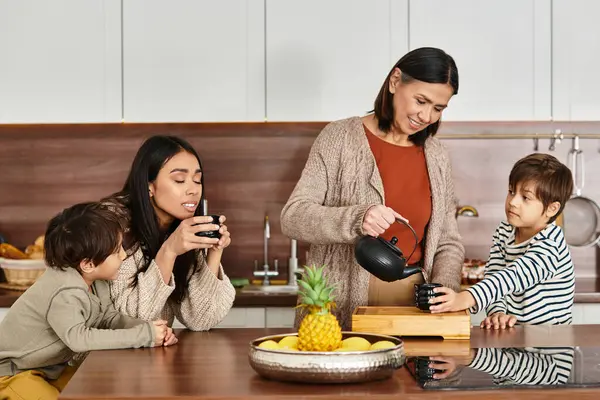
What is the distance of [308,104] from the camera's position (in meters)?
3.70

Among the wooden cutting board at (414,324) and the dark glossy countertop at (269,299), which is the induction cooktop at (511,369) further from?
the dark glossy countertop at (269,299)

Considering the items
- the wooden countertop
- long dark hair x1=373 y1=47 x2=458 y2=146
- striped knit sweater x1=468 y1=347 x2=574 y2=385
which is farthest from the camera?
long dark hair x1=373 y1=47 x2=458 y2=146

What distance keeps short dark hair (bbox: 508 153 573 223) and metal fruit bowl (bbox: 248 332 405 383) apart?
1.12 meters

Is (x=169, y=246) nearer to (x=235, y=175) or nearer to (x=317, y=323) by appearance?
(x=317, y=323)

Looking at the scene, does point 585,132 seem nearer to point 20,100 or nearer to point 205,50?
point 205,50

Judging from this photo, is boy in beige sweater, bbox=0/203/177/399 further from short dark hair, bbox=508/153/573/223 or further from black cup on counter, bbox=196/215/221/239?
short dark hair, bbox=508/153/573/223

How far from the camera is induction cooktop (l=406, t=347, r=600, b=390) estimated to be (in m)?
1.60

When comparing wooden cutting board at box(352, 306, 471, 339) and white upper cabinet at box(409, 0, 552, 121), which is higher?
white upper cabinet at box(409, 0, 552, 121)

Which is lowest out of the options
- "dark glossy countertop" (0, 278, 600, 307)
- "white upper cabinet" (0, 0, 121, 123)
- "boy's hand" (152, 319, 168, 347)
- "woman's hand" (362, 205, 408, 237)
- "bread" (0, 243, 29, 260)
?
"dark glossy countertop" (0, 278, 600, 307)

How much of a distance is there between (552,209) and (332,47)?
57.9 inches

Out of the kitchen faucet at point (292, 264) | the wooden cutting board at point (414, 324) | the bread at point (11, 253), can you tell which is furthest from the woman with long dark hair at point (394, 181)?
the bread at point (11, 253)

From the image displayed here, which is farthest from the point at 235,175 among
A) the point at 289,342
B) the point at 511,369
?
the point at 511,369

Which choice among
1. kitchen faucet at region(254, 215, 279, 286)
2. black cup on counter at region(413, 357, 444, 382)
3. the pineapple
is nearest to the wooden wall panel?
kitchen faucet at region(254, 215, 279, 286)

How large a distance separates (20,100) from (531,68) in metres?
2.27
